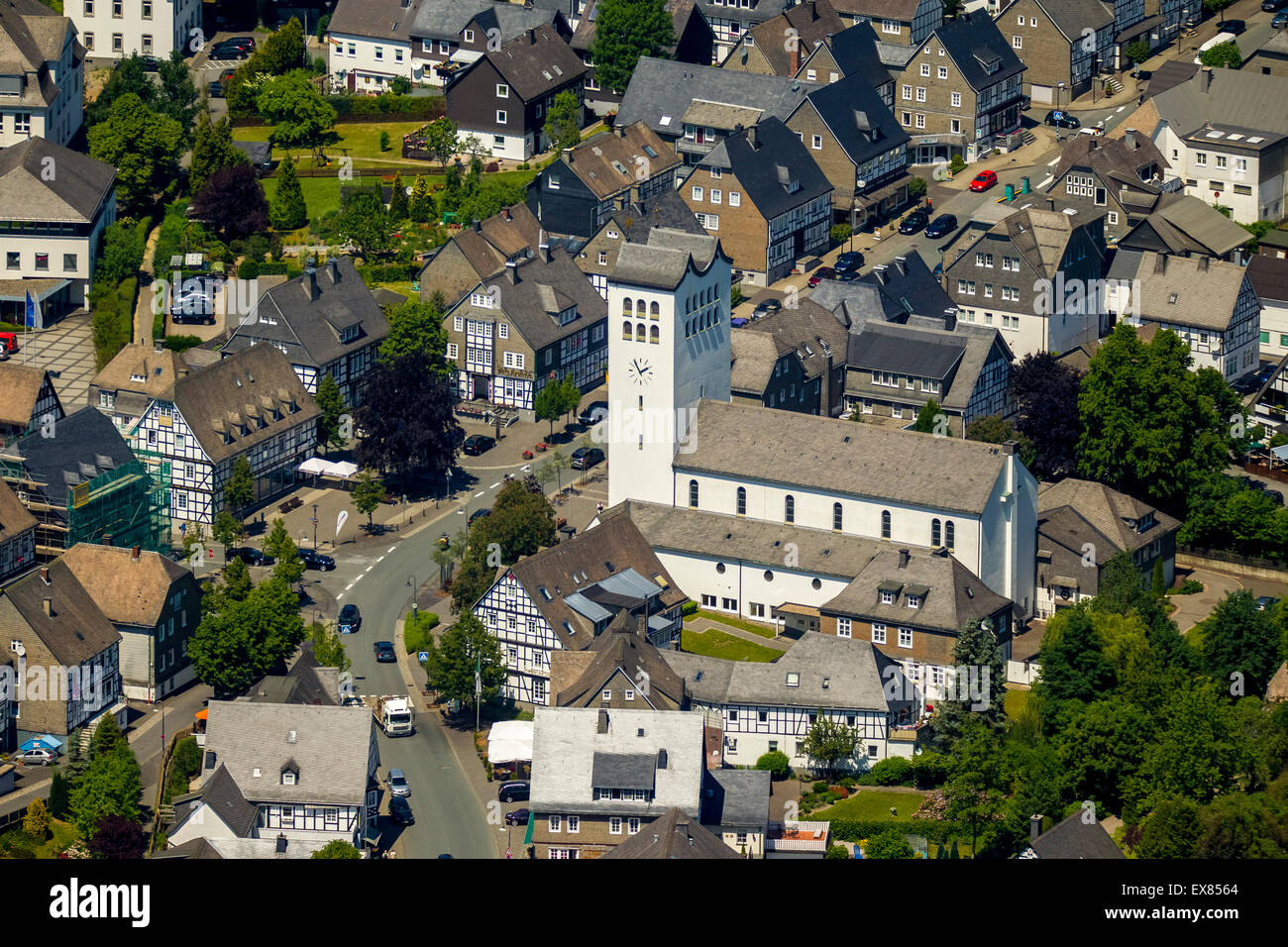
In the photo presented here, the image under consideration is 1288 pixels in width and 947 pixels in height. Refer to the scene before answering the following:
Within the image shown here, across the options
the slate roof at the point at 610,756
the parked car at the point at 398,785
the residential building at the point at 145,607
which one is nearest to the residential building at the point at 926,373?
the slate roof at the point at 610,756

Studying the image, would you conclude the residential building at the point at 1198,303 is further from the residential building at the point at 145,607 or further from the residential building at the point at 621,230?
the residential building at the point at 145,607

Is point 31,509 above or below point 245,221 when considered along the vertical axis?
below

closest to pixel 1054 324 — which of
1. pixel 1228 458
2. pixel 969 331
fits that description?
pixel 969 331

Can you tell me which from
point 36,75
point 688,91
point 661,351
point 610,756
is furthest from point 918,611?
point 36,75

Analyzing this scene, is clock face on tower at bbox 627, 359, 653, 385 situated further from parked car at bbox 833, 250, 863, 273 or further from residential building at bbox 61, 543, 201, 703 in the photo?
parked car at bbox 833, 250, 863, 273

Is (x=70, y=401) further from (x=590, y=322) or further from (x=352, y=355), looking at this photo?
(x=590, y=322)

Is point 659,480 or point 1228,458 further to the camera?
point 1228,458
